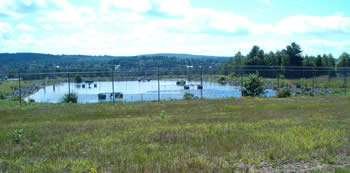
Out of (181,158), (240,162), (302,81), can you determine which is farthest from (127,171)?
(302,81)

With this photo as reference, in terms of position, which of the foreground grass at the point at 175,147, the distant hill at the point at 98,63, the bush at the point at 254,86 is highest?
the distant hill at the point at 98,63

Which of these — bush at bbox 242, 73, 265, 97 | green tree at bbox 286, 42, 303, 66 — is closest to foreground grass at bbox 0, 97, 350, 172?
bush at bbox 242, 73, 265, 97

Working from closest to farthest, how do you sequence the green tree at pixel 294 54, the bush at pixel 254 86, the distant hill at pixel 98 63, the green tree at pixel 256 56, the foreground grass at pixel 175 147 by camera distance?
the foreground grass at pixel 175 147
the bush at pixel 254 86
the distant hill at pixel 98 63
the green tree at pixel 294 54
the green tree at pixel 256 56

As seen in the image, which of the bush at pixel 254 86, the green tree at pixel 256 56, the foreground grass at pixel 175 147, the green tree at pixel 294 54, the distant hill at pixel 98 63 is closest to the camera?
the foreground grass at pixel 175 147

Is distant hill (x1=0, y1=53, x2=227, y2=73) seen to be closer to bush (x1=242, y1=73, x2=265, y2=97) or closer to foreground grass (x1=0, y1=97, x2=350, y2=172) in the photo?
bush (x1=242, y1=73, x2=265, y2=97)

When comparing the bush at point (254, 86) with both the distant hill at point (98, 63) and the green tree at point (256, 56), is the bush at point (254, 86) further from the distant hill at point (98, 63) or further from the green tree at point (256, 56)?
the green tree at point (256, 56)

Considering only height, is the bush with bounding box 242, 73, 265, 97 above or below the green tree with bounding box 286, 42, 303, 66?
below

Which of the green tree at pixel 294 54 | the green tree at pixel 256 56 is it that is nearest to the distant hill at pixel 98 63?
the green tree at pixel 256 56

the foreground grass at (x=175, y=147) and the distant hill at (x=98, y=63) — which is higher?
the distant hill at (x=98, y=63)

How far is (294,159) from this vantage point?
692cm

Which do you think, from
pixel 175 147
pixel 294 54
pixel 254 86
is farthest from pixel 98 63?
pixel 175 147

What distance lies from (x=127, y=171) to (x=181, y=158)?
4.48ft

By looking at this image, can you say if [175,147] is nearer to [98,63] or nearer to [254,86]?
[254,86]

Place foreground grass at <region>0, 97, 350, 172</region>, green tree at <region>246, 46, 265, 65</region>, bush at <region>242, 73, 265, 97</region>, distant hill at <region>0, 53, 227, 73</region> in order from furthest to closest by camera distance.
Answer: green tree at <region>246, 46, 265, 65</region>, distant hill at <region>0, 53, 227, 73</region>, bush at <region>242, 73, 265, 97</region>, foreground grass at <region>0, 97, 350, 172</region>
